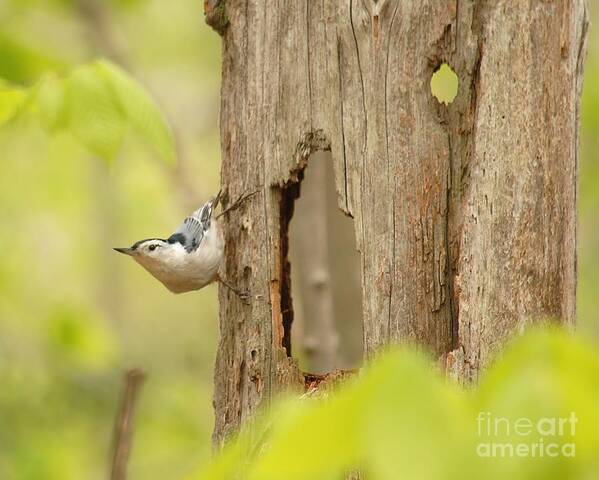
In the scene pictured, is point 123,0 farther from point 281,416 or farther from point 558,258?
point 281,416

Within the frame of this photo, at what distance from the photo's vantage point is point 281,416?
985 mm

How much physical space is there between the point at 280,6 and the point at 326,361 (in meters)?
2.32

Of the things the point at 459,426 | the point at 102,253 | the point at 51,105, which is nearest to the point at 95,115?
the point at 51,105

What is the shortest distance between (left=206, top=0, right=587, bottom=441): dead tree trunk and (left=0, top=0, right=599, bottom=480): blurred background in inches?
24.1

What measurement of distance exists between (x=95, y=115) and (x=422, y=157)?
3.05 ft

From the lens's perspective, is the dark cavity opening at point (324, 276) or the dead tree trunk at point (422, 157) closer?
the dead tree trunk at point (422, 157)

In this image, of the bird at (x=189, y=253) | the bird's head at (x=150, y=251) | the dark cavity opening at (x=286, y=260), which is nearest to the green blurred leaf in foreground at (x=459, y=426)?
the dark cavity opening at (x=286, y=260)

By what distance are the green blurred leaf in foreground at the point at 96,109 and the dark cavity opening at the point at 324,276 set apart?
1.93 meters

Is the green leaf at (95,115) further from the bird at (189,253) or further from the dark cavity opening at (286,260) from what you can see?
the bird at (189,253)

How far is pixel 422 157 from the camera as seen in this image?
2420mm

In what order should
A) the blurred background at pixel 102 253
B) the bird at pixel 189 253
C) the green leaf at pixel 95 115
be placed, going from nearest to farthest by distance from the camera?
the green leaf at pixel 95 115 → the bird at pixel 189 253 → the blurred background at pixel 102 253

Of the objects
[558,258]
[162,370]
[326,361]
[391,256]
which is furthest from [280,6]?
[162,370]

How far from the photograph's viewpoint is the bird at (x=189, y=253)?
331 centimetres

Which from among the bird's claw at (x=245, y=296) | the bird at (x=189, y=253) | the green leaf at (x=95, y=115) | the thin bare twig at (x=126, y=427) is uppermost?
the green leaf at (x=95, y=115)
